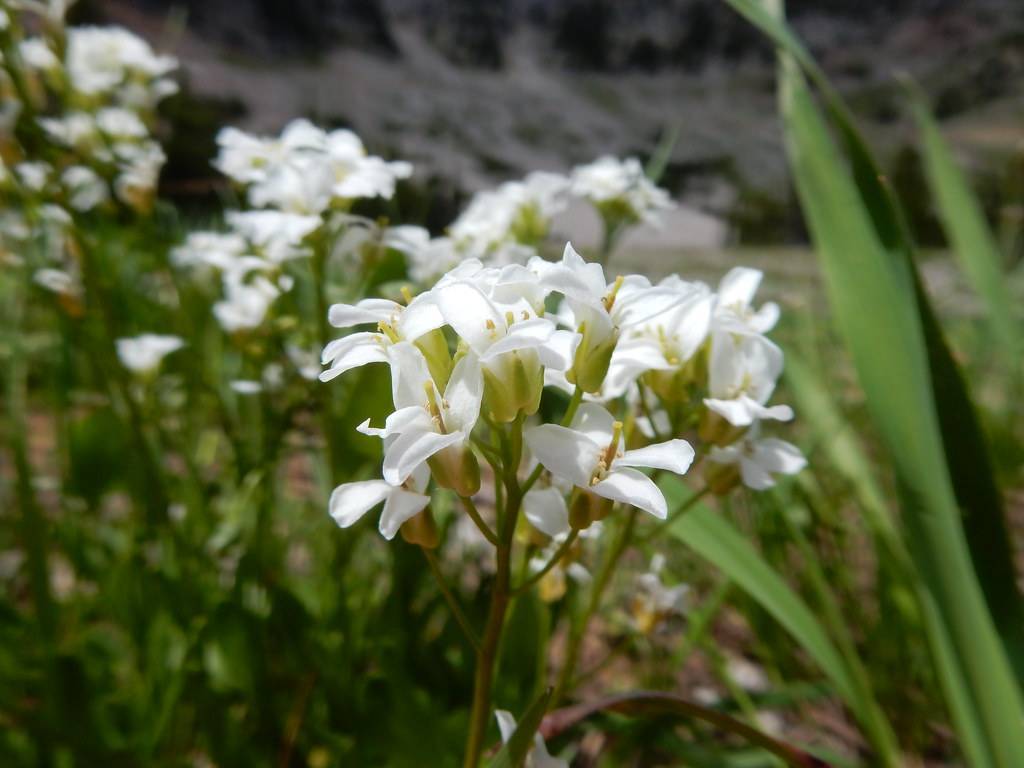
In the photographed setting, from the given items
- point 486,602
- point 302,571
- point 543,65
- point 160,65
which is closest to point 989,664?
point 486,602

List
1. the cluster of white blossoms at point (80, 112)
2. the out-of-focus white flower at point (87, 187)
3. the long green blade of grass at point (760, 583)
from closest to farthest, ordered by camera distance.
→ 1. the long green blade of grass at point (760, 583)
2. the cluster of white blossoms at point (80, 112)
3. the out-of-focus white flower at point (87, 187)

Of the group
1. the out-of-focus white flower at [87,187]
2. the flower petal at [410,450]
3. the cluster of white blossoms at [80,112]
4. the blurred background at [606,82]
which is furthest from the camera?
the blurred background at [606,82]

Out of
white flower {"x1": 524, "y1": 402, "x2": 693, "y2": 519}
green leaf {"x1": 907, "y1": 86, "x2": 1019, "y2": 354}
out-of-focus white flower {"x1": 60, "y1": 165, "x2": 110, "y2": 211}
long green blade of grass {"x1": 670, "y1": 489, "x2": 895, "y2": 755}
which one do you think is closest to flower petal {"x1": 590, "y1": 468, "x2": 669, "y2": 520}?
white flower {"x1": 524, "y1": 402, "x2": 693, "y2": 519}

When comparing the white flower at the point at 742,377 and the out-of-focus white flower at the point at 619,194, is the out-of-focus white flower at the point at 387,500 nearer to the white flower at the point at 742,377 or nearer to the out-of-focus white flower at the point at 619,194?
the white flower at the point at 742,377

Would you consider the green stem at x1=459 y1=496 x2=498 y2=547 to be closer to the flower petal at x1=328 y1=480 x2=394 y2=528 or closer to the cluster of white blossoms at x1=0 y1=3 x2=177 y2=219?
the flower petal at x1=328 y1=480 x2=394 y2=528

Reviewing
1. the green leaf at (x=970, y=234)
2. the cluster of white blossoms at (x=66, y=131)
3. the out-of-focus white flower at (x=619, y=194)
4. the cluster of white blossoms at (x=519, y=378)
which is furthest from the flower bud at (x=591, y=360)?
the green leaf at (x=970, y=234)
